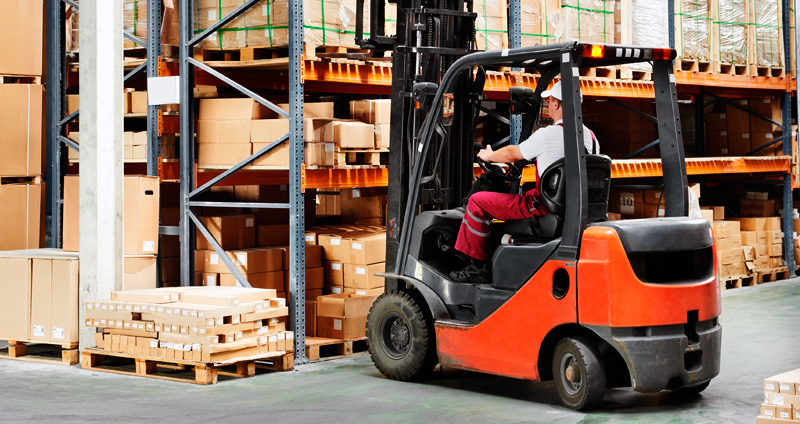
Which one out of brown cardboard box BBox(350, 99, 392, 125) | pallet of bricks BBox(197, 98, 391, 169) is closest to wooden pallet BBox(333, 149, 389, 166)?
pallet of bricks BBox(197, 98, 391, 169)

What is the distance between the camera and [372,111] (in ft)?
28.8

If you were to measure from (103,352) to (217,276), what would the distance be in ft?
3.90

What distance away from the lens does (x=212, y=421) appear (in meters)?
6.32

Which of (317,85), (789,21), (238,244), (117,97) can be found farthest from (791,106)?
(117,97)

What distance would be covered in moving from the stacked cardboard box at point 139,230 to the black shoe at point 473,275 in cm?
276

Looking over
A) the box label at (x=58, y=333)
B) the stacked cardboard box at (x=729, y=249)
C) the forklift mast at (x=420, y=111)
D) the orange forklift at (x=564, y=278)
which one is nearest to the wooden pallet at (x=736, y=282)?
the stacked cardboard box at (x=729, y=249)

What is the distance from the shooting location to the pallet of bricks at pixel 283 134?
836 cm

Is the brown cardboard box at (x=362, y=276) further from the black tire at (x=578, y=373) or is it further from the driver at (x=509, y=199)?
the black tire at (x=578, y=373)

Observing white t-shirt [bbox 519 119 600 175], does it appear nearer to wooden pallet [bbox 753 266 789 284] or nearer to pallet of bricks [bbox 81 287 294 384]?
pallet of bricks [bbox 81 287 294 384]

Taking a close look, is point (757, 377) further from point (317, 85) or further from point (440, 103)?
point (317, 85)

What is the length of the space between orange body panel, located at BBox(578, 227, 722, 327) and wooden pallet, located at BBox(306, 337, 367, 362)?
106 inches

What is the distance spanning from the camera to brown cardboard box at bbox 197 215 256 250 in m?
8.77

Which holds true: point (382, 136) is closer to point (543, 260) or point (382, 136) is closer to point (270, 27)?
point (270, 27)

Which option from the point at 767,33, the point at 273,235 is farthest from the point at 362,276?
the point at 767,33
